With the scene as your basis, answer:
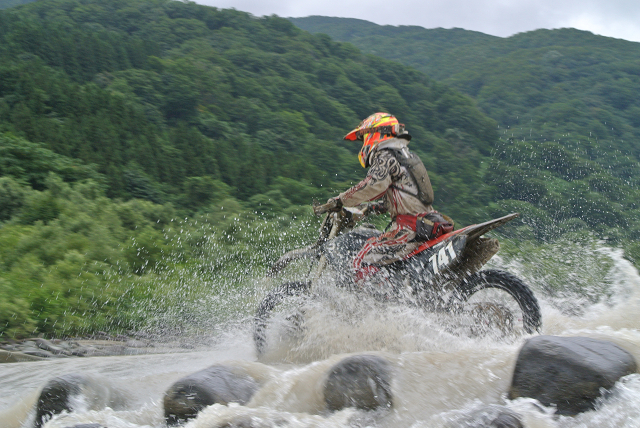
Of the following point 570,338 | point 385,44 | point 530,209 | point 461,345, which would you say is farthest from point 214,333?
point 385,44

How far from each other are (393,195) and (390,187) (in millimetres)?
67

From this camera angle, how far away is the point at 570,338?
10.6 feet

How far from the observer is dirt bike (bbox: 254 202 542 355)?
4.08 meters

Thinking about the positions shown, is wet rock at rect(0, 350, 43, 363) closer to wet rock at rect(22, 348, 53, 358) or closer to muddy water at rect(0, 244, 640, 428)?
wet rock at rect(22, 348, 53, 358)

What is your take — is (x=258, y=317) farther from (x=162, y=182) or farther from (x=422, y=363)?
(x=162, y=182)

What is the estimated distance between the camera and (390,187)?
4.67m

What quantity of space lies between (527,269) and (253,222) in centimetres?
560

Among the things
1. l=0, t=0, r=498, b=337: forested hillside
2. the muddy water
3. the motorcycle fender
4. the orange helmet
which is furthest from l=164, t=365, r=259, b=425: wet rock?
l=0, t=0, r=498, b=337: forested hillside

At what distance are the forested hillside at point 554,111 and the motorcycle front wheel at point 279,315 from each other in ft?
45.1

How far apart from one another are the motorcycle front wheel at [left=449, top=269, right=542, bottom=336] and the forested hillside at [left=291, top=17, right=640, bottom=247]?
13.5 meters

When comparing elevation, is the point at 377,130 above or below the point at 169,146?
above

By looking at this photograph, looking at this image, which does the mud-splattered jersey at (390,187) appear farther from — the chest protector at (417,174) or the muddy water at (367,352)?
the muddy water at (367,352)

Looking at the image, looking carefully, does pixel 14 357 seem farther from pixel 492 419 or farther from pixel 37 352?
pixel 492 419

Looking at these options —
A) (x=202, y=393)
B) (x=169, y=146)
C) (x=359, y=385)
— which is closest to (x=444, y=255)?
(x=359, y=385)
